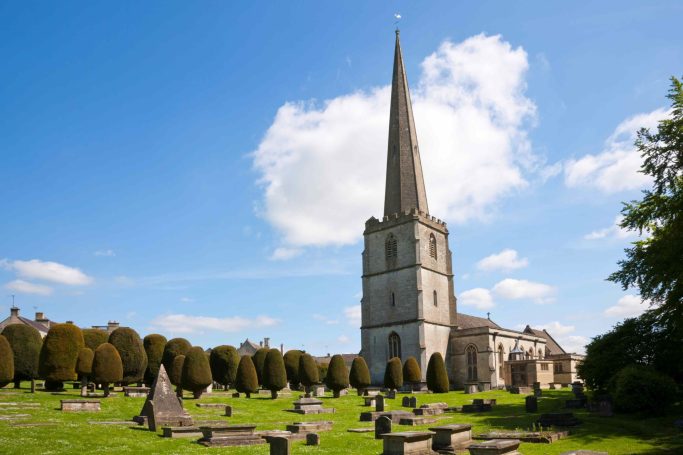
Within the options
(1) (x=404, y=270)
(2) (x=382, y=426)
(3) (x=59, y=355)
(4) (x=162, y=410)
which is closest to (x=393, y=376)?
(1) (x=404, y=270)

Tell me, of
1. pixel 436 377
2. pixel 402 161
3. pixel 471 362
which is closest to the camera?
pixel 436 377

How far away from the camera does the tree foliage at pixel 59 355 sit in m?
29.1

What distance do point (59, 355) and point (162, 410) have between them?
12605 mm

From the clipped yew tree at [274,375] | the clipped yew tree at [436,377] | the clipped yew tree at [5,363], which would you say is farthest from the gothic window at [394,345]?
the clipped yew tree at [5,363]

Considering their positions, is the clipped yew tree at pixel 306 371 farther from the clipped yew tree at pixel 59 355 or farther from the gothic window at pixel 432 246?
the gothic window at pixel 432 246

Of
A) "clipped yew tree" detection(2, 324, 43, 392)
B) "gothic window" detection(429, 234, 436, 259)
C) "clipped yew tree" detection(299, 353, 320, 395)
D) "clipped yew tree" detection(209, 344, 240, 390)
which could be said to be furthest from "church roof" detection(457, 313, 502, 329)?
"clipped yew tree" detection(2, 324, 43, 392)

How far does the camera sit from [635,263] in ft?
87.6

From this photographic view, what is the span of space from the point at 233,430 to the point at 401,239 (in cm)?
3518

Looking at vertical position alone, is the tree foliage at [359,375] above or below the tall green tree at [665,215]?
below

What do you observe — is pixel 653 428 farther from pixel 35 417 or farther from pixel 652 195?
pixel 35 417

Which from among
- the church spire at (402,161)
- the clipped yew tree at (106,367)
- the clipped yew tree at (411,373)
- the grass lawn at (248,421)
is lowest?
the grass lawn at (248,421)

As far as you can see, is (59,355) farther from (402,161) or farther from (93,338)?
(402,161)

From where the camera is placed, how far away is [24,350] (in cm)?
3109

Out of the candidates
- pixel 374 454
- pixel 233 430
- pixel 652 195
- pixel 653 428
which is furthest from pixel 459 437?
pixel 652 195
